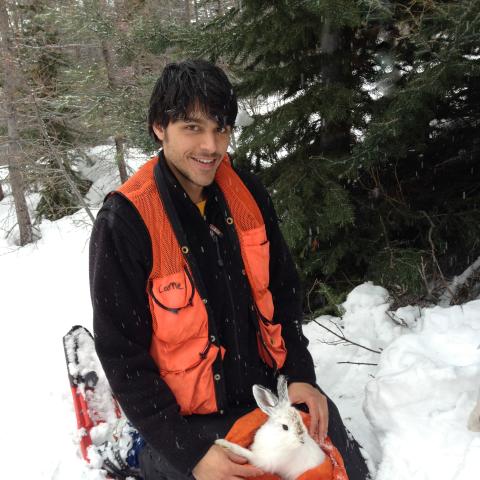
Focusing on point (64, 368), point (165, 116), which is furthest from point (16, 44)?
point (165, 116)

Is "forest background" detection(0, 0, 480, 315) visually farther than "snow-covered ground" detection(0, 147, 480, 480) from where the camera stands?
Yes

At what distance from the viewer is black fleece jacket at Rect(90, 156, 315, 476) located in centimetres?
198

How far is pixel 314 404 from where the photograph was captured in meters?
2.29

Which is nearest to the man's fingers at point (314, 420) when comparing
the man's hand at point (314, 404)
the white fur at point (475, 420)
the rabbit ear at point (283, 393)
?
the man's hand at point (314, 404)

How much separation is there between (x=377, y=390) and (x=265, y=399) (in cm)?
93

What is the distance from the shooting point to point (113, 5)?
14242 millimetres

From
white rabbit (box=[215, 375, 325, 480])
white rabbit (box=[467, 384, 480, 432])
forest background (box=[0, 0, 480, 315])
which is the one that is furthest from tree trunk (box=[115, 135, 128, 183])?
white rabbit (box=[467, 384, 480, 432])

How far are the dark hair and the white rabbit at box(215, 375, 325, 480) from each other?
1.43 m

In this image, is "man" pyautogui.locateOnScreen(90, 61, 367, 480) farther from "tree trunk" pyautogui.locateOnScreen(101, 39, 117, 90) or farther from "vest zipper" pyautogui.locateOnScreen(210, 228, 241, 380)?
"tree trunk" pyautogui.locateOnScreen(101, 39, 117, 90)

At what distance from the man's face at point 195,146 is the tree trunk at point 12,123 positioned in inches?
435

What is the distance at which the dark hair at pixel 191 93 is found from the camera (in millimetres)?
2064

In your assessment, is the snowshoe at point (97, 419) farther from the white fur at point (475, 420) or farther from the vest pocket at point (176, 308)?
the white fur at point (475, 420)

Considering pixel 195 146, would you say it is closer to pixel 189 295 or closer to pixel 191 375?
pixel 189 295

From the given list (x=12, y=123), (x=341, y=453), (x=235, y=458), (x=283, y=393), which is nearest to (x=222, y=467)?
(x=235, y=458)
